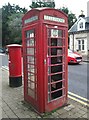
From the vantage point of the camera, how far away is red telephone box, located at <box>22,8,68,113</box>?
3.92 metres

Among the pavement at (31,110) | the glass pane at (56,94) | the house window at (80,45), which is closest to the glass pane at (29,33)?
the glass pane at (56,94)

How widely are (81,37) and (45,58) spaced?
22.0 m

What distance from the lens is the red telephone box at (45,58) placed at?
12.9ft

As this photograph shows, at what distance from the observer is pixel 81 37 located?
25016mm

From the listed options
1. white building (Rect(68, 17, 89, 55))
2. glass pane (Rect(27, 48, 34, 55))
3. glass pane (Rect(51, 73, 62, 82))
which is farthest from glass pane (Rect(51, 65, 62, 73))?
white building (Rect(68, 17, 89, 55))

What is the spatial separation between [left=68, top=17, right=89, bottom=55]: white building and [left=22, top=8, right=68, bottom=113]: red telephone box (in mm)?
20332

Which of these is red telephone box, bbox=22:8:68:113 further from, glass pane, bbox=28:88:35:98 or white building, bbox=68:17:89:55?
white building, bbox=68:17:89:55

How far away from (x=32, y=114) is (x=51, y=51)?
5.24 feet

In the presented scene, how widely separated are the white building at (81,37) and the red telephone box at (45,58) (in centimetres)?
2033

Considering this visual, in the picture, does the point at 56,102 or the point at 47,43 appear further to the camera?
the point at 56,102

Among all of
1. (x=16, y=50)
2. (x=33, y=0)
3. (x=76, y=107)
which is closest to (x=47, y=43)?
(x=76, y=107)

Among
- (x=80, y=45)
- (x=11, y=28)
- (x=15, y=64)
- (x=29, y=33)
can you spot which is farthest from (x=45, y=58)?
(x=11, y=28)

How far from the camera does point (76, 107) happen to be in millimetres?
4441

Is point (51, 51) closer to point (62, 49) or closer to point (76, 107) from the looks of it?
point (62, 49)
